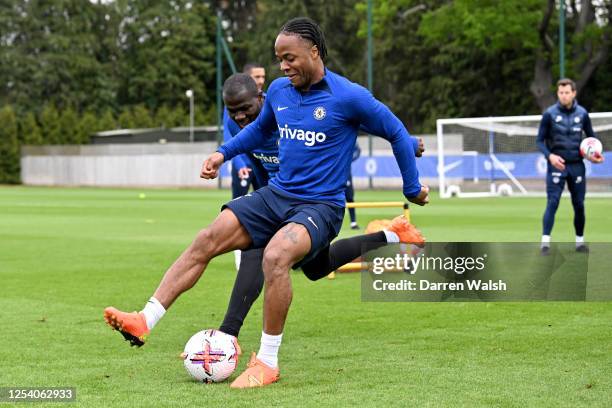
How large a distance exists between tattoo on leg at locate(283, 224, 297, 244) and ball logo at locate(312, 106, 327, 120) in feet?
2.24

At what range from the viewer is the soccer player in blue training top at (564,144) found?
1403cm

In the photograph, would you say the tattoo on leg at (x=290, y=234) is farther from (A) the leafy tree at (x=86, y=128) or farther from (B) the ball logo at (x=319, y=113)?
(A) the leafy tree at (x=86, y=128)

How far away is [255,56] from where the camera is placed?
75.6 metres

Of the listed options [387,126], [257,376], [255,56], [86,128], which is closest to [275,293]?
[257,376]

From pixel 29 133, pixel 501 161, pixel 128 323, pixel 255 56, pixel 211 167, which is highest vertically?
pixel 255 56

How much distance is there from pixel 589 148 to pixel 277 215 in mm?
8168

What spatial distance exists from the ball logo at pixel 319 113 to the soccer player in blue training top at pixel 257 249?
2.28 feet

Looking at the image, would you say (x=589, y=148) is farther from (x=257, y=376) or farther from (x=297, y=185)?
(x=257, y=376)

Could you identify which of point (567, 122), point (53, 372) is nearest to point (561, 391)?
point (53, 372)

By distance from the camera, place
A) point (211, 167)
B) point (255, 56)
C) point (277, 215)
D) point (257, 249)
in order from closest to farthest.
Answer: point (277, 215), point (211, 167), point (257, 249), point (255, 56)

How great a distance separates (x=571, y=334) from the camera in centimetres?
810

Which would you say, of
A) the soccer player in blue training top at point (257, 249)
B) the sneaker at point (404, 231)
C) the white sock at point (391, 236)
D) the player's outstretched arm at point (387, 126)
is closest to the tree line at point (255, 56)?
the sneaker at point (404, 231)

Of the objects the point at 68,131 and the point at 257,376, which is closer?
the point at 257,376

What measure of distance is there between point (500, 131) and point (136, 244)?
64.4 feet
